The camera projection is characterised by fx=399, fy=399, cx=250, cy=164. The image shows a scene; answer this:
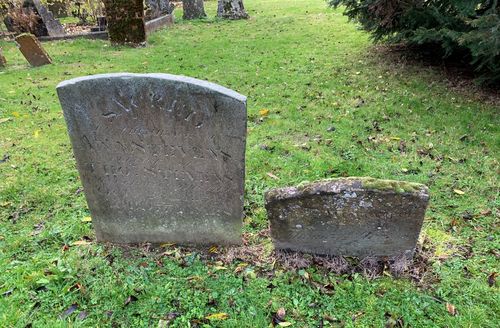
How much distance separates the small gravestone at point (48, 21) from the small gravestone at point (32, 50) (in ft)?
12.1

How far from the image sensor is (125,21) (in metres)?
10.9

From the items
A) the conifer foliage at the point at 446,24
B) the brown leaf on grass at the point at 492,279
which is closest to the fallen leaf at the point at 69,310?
the brown leaf on grass at the point at 492,279

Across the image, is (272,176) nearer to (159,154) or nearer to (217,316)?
(159,154)

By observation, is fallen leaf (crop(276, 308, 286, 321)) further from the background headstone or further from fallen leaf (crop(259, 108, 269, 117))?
the background headstone

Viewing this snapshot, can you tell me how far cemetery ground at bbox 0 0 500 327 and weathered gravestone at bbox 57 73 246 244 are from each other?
10.5 inches

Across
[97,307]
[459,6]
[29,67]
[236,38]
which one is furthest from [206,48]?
[97,307]

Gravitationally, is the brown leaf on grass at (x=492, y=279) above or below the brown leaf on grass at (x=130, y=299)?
above

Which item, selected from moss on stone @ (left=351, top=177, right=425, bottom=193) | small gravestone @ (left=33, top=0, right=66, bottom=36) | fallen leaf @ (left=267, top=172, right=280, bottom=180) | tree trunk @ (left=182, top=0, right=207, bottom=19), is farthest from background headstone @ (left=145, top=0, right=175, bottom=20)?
moss on stone @ (left=351, top=177, right=425, bottom=193)

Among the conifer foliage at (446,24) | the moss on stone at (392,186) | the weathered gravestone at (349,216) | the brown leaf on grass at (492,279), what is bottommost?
the brown leaf on grass at (492,279)

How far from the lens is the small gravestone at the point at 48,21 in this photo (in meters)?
12.6

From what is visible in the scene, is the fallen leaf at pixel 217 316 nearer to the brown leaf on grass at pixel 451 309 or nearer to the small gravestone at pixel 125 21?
the brown leaf on grass at pixel 451 309

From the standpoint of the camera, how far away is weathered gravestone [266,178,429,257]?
297 centimetres

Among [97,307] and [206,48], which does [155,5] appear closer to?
[206,48]

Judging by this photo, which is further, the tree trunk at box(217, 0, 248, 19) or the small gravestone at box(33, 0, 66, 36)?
the tree trunk at box(217, 0, 248, 19)
